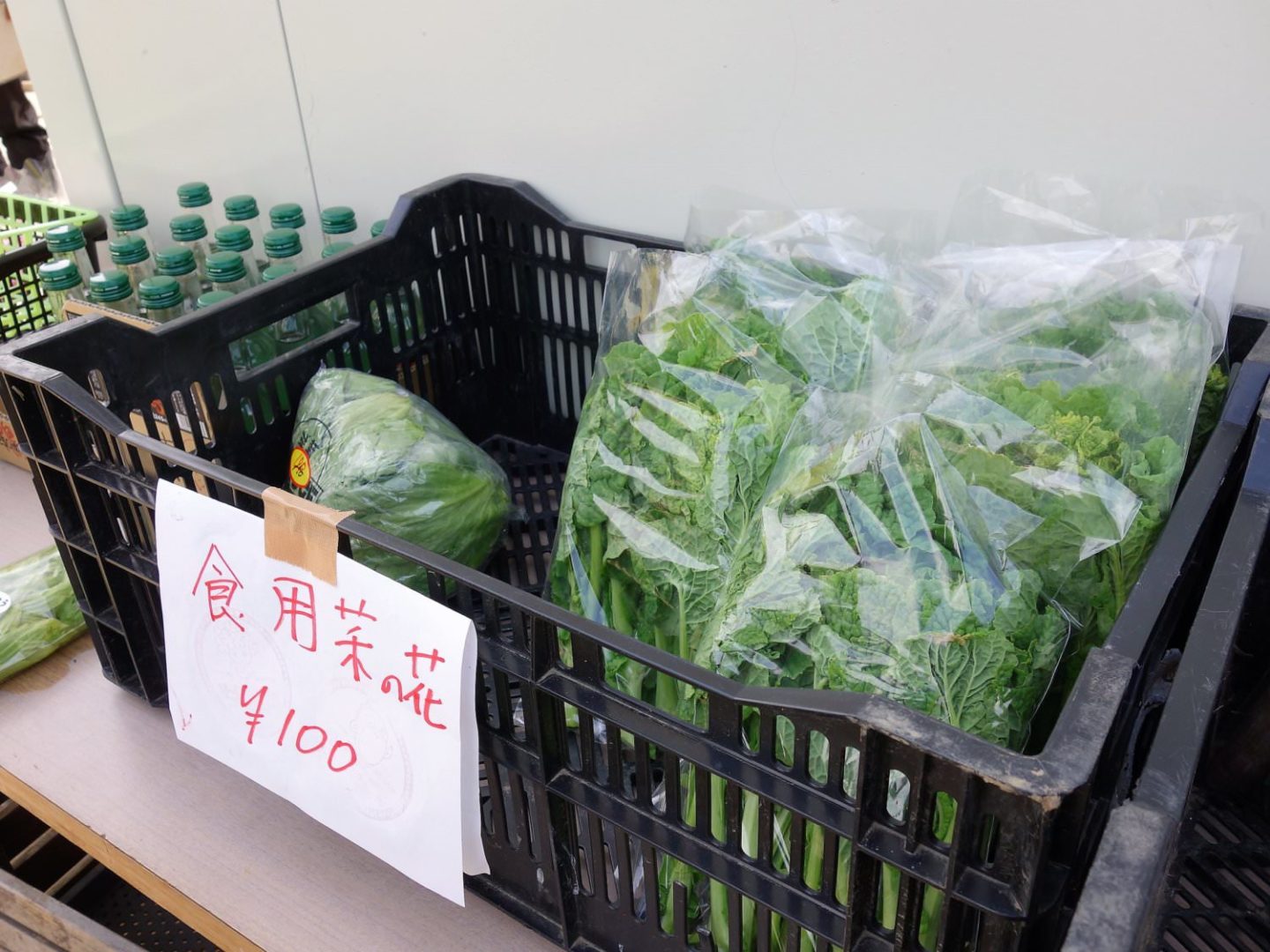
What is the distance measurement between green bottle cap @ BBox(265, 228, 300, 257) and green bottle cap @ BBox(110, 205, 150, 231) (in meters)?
0.33

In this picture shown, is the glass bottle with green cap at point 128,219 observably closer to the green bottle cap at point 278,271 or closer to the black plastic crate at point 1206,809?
the green bottle cap at point 278,271

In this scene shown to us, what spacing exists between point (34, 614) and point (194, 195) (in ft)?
2.15

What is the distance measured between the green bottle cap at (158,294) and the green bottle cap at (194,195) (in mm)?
275

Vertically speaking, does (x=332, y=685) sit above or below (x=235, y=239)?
below

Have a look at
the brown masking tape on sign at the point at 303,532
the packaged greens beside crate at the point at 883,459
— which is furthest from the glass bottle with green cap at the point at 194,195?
the brown masking tape on sign at the point at 303,532

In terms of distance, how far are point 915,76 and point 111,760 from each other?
38.4 inches

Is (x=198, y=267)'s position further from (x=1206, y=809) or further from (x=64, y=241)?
(x=1206, y=809)

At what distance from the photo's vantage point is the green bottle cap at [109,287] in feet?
4.08

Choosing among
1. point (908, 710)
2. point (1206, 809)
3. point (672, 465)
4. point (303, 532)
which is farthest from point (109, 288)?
point (1206, 809)

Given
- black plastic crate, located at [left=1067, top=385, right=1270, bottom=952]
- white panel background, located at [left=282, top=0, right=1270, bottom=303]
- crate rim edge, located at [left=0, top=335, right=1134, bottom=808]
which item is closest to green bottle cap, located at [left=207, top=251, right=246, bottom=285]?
white panel background, located at [left=282, top=0, right=1270, bottom=303]

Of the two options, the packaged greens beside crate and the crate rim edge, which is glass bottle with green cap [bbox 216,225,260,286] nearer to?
the packaged greens beside crate

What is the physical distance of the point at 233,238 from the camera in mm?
1349

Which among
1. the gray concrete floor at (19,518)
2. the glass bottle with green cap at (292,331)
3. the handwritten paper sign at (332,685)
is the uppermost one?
the glass bottle with green cap at (292,331)

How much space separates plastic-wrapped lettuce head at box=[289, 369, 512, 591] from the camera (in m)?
0.96
